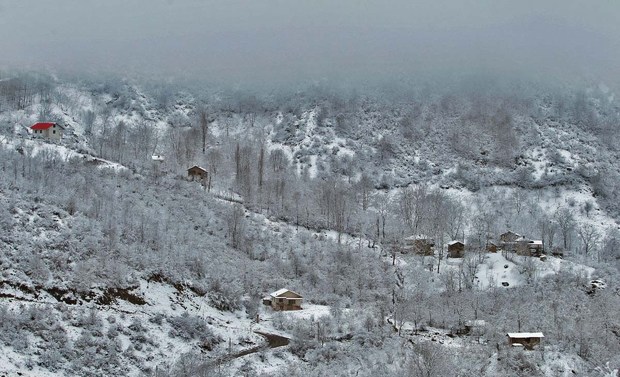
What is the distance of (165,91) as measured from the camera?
390 ft

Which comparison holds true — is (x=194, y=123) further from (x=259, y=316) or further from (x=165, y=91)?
(x=259, y=316)

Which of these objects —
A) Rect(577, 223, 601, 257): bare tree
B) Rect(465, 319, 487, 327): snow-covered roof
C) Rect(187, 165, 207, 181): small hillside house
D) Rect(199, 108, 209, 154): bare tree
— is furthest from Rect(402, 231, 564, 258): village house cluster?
Rect(199, 108, 209, 154): bare tree

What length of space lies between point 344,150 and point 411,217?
24389 millimetres

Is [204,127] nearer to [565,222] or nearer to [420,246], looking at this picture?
[420,246]

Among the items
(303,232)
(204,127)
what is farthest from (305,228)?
(204,127)

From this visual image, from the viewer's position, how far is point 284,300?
48.0m

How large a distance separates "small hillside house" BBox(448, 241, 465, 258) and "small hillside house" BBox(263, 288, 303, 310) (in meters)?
22.4

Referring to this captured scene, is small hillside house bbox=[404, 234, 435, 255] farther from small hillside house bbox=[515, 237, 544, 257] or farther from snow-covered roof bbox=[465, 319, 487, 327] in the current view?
snow-covered roof bbox=[465, 319, 487, 327]

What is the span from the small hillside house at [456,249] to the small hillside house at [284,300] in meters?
22.4

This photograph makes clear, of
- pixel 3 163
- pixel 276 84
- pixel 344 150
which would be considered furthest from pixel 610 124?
pixel 3 163

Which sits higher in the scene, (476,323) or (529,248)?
(529,248)

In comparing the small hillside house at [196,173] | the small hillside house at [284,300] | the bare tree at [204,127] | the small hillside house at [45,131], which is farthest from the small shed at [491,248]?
the small hillside house at [45,131]

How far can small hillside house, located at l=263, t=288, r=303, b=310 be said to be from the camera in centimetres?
4756

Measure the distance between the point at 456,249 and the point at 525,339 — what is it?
74.4 ft
